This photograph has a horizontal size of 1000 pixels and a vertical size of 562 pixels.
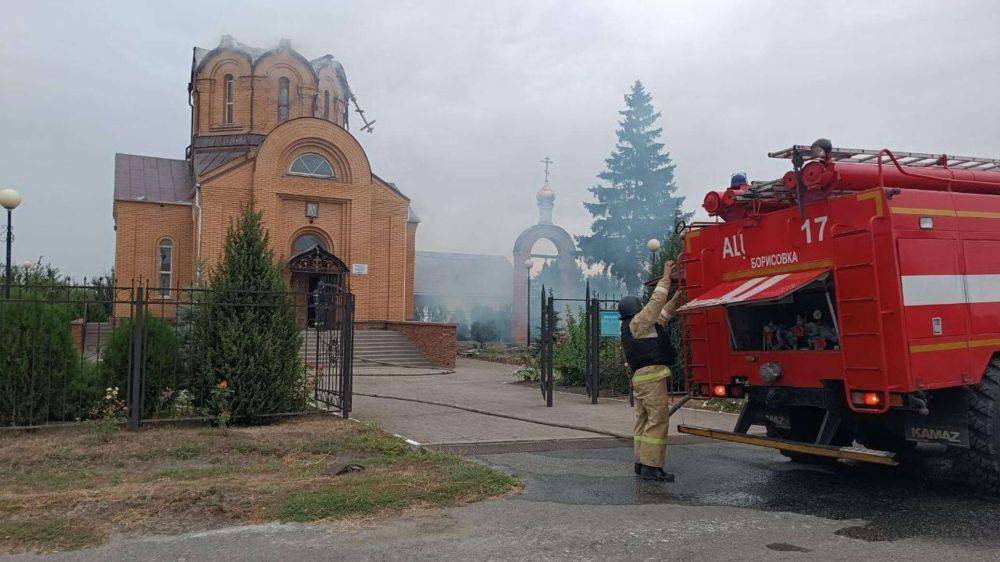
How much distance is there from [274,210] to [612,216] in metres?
24.0

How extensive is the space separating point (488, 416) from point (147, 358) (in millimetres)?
4690

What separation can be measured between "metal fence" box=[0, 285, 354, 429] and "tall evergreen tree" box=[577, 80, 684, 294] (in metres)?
36.6

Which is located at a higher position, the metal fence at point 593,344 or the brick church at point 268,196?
the brick church at point 268,196

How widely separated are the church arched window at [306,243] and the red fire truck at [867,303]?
24.0 meters

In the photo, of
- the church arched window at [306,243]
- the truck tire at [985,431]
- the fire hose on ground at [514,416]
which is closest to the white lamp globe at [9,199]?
the fire hose on ground at [514,416]

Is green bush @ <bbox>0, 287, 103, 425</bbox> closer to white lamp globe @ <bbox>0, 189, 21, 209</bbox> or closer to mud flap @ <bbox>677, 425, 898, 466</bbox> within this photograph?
white lamp globe @ <bbox>0, 189, 21, 209</bbox>

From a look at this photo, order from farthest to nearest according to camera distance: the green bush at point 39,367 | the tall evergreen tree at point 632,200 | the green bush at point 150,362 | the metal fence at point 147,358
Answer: the tall evergreen tree at point 632,200, the green bush at point 150,362, the metal fence at point 147,358, the green bush at point 39,367

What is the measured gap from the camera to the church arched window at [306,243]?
95.7 feet

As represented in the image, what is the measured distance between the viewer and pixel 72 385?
8.79m

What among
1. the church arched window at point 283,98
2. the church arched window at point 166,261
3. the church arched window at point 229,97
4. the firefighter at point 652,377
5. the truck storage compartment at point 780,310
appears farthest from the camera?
the church arched window at point 283,98

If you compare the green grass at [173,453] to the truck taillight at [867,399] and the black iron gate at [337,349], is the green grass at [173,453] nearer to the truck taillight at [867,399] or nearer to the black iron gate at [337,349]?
the black iron gate at [337,349]

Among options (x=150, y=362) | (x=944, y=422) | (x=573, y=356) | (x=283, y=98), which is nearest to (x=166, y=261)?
(x=283, y=98)

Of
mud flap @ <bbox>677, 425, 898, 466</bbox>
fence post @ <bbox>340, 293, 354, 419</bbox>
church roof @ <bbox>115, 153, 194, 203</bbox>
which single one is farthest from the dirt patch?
church roof @ <bbox>115, 153, 194, 203</bbox>

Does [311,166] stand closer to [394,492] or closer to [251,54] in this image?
[251,54]
